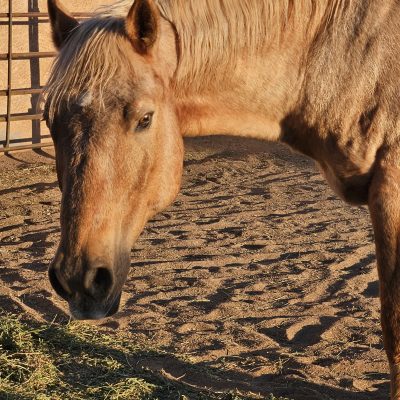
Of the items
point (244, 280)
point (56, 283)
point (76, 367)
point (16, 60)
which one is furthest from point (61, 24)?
point (16, 60)

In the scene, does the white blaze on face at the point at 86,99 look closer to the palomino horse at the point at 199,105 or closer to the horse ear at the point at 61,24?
the palomino horse at the point at 199,105

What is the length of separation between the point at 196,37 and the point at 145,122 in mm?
407

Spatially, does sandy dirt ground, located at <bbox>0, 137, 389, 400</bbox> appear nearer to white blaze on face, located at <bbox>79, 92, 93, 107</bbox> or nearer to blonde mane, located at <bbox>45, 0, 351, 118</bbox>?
blonde mane, located at <bbox>45, 0, 351, 118</bbox>

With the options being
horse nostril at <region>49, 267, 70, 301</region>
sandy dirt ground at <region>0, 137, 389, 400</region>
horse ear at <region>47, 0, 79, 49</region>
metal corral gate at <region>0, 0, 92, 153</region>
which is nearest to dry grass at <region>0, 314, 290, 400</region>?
sandy dirt ground at <region>0, 137, 389, 400</region>

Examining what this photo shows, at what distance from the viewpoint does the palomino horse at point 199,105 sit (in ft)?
8.99

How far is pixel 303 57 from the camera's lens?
3244mm

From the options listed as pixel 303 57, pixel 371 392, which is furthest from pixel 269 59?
pixel 371 392

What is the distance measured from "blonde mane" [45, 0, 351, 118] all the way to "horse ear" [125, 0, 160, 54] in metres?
0.04

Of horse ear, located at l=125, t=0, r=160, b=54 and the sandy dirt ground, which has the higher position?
horse ear, located at l=125, t=0, r=160, b=54

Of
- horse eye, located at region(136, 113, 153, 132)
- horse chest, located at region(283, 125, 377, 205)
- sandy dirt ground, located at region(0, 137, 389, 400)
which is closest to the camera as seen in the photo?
horse eye, located at region(136, 113, 153, 132)

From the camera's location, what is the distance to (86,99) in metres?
2.74

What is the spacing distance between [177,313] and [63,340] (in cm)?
84

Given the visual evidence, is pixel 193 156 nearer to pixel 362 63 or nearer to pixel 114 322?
pixel 114 322

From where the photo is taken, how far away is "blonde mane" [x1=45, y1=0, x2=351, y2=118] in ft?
9.12
